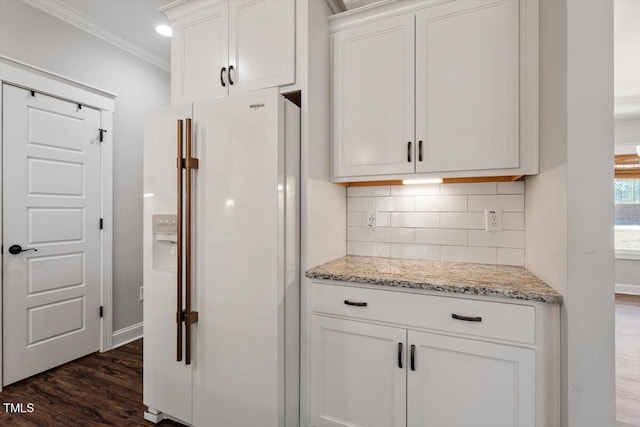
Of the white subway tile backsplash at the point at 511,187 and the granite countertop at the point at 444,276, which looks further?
the white subway tile backsplash at the point at 511,187

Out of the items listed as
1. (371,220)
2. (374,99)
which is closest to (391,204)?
(371,220)

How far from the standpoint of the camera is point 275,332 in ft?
5.11

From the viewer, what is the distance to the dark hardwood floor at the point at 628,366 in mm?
2031

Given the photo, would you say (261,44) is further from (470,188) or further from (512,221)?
(512,221)

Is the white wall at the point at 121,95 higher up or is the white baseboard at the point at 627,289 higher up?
the white wall at the point at 121,95

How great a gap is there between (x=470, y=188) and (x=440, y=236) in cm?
34

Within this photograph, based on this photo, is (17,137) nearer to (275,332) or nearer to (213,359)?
(213,359)

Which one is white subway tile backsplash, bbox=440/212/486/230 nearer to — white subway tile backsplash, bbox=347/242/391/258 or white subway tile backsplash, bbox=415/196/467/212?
white subway tile backsplash, bbox=415/196/467/212

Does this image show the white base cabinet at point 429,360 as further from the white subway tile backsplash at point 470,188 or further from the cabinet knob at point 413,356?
the white subway tile backsplash at point 470,188

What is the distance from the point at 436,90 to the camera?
1.67 metres

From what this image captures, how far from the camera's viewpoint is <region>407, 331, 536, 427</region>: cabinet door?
1283mm

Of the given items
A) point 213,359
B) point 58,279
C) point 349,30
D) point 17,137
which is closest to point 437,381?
point 213,359

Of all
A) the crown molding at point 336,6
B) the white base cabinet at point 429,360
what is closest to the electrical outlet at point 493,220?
the white base cabinet at point 429,360

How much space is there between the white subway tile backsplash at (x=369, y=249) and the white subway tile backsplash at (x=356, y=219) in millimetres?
133
